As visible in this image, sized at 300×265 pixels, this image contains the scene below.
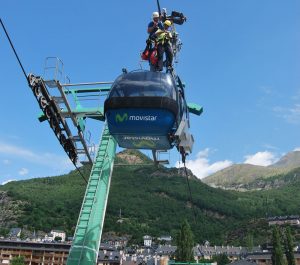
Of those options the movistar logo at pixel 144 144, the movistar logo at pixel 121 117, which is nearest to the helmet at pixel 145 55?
the movistar logo at pixel 121 117

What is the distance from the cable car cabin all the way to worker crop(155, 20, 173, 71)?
1177 mm

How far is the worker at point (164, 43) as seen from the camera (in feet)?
43.2

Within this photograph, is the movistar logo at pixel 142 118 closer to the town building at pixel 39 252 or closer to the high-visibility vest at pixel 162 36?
the high-visibility vest at pixel 162 36

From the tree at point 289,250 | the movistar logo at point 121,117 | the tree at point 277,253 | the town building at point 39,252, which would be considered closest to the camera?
the movistar logo at point 121,117

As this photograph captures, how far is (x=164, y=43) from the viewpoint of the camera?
13219 mm

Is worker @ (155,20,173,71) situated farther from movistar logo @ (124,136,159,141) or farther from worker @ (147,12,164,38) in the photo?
movistar logo @ (124,136,159,141)

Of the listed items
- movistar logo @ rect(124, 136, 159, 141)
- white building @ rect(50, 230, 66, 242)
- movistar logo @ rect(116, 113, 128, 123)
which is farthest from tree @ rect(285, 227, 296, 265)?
white building @ rect(50, 230, 66, 242)

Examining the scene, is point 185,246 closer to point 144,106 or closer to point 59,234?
point 144,106

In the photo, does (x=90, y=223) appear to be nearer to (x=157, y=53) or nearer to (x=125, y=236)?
(x=157, y=53)

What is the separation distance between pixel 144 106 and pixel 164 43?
265 centimetres

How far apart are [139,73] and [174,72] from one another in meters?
1.63

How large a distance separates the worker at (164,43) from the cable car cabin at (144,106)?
118 cm

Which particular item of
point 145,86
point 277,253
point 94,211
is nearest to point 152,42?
point 145,86

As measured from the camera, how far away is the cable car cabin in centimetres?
1166
